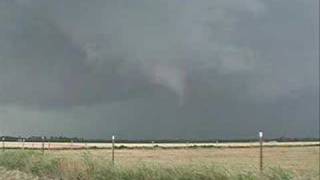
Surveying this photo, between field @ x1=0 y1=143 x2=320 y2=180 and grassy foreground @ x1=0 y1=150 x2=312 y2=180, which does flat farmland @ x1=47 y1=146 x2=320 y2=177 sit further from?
grassy foreground @ x1=0 y1=150 x2=312 y2=180

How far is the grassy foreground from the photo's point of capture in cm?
1323

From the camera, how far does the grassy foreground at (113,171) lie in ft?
43.4

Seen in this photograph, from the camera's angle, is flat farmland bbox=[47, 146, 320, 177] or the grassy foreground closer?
the grassy foreground

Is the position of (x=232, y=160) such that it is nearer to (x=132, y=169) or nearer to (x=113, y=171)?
(x=113, y=171)

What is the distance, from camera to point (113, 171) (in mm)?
17141

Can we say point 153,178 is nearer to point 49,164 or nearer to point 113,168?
point 113,168

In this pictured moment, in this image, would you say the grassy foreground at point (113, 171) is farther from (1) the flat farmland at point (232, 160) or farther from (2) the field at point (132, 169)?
(1) the flat farmland at point (232, 160)

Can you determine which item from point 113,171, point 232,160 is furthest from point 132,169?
point 232,160

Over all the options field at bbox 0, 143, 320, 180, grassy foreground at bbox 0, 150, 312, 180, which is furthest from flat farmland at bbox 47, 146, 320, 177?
grassy foreground at bbox 0, 150, 312, 180

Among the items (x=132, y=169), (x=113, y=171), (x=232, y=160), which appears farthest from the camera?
(x=232, y=160)

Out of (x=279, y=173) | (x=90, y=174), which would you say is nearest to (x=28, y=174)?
(x=90, y=174)

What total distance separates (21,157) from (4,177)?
16.1ft

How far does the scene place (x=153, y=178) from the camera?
1538 cm

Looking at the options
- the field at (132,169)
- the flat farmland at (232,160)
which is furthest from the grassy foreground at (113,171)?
the flat farmland at (232,160)
